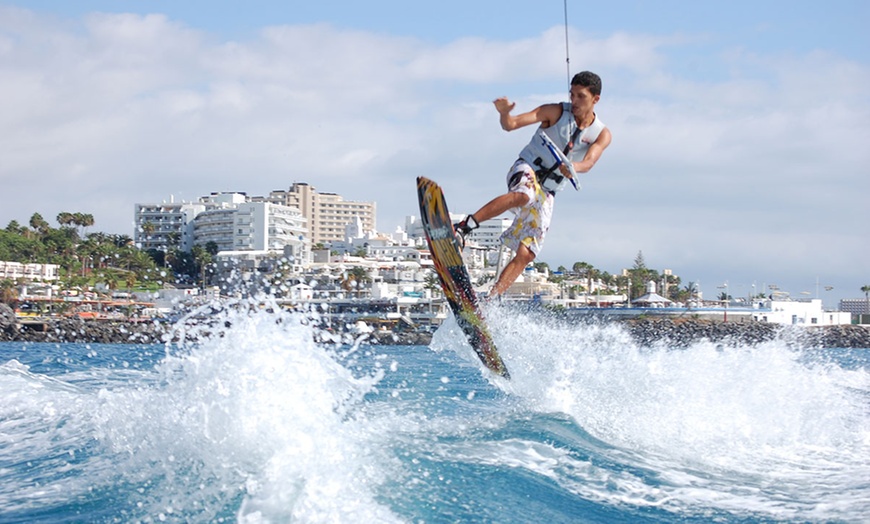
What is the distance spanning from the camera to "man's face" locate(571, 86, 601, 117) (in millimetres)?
8648

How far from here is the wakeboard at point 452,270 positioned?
27.7 feet

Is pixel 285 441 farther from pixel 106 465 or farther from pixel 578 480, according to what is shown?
pixel 578 480

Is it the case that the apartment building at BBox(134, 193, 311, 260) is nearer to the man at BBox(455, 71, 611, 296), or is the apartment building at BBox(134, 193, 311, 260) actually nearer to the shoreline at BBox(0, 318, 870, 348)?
the shoreline at BBox(0, 318, 870, 348)

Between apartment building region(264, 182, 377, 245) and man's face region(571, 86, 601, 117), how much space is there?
491 feet

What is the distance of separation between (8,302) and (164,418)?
70975mm

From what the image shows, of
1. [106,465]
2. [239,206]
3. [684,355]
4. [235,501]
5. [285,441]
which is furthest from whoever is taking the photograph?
[239,206]

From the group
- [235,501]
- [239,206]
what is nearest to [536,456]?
[235,501]

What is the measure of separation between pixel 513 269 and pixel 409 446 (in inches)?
101

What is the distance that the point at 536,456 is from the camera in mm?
7121

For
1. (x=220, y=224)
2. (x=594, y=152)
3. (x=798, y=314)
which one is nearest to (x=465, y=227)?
(x=594, y=152)

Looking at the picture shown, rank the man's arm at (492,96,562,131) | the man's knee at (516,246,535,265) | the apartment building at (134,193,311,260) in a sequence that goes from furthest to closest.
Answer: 1. the apartment building at (134,193,311,260)
2. the man's knee at (516,246,535,265)
3. the man's arm at (492,96,562,131)

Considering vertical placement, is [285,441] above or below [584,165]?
below

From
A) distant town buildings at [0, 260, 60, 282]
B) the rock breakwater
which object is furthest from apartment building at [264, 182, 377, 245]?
the rock breakwater

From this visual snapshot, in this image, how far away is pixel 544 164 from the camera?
28.7 feet
